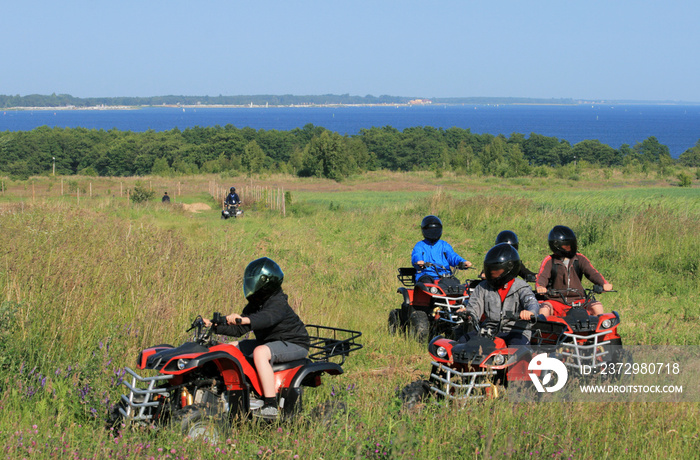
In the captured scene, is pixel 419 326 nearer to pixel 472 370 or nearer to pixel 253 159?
pixel 472 370

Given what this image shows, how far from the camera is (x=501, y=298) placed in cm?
632

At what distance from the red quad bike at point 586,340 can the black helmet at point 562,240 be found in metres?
1.36

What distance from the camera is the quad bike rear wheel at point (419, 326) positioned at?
30.3 ft

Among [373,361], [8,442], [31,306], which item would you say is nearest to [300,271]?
[373,361]

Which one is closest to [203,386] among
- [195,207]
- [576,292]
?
[576,292]

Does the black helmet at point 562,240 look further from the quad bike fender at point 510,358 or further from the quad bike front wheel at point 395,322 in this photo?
the quad bike fender at point 510,358

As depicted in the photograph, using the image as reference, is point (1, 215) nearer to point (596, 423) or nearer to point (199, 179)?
point (596, 423)

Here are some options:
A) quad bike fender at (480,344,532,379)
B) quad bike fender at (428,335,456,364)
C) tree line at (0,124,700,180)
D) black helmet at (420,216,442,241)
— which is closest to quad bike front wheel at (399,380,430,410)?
quad bike fender at (428,335,456,364)

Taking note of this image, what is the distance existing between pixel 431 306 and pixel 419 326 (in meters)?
0.34

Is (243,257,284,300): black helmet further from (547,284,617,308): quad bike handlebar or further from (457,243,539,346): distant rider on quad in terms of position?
(547,284,617,308): quad bike handlebar

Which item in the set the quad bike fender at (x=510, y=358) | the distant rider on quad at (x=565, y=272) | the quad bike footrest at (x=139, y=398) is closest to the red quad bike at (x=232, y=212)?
the distant rider on quad at (x=565, y=272)

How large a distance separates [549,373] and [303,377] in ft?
7.66

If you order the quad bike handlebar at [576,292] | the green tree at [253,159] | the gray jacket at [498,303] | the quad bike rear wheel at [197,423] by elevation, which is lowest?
the green tree at [253,159]

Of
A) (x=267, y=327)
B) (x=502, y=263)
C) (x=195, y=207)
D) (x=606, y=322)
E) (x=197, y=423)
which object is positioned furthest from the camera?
(x=195, y=207)
